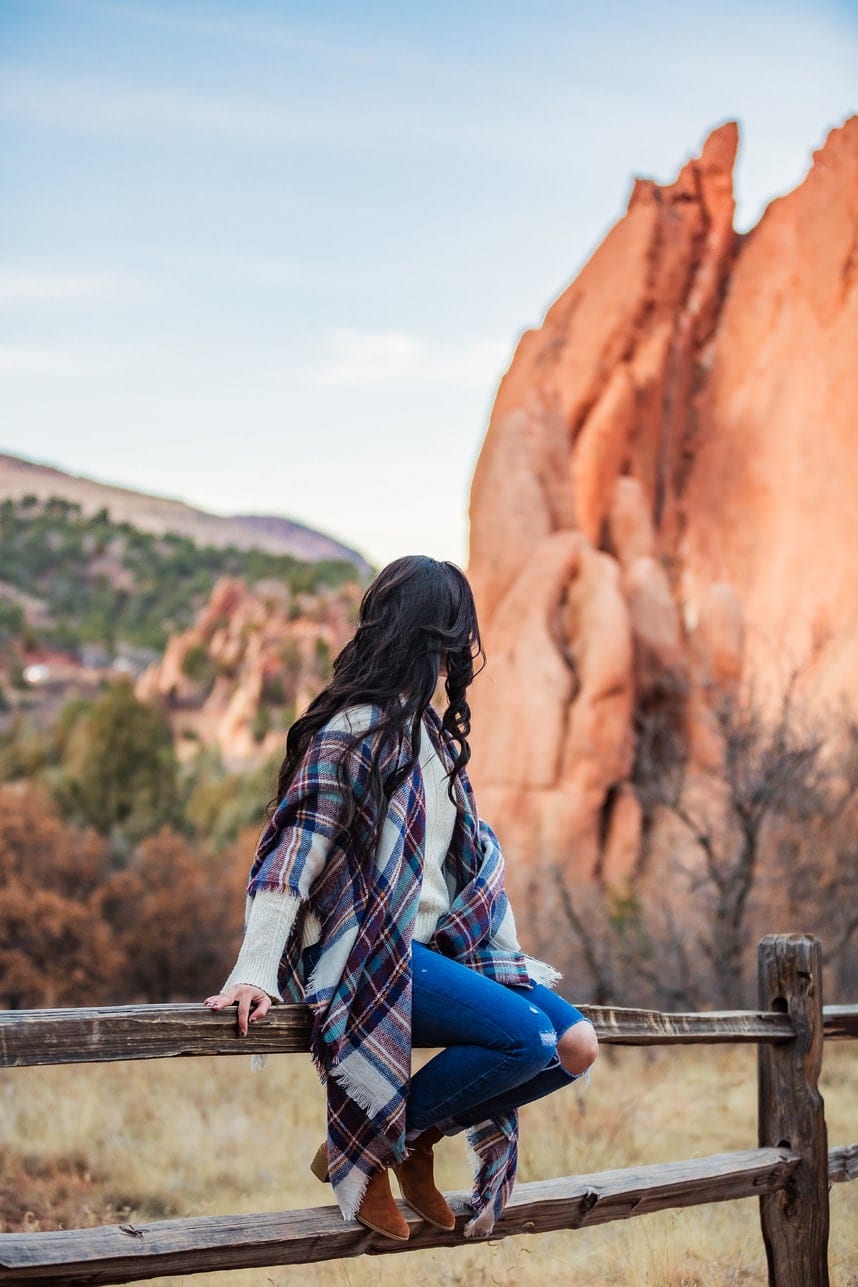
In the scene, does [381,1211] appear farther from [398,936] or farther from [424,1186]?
[398,936]

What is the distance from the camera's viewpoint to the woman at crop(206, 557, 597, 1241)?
2.81 metres

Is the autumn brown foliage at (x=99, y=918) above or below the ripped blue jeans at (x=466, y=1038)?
below

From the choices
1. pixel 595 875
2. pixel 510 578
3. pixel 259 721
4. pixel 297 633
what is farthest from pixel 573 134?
pixel 297 633

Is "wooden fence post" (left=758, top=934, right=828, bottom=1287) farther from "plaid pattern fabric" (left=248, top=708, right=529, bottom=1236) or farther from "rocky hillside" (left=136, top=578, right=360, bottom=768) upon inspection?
"rocky hillside" (left=136, top=578, right=360, bottom=768)

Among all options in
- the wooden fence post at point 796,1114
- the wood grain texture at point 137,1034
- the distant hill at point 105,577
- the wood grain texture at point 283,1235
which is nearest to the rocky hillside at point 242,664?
the distant hill at point 105,577

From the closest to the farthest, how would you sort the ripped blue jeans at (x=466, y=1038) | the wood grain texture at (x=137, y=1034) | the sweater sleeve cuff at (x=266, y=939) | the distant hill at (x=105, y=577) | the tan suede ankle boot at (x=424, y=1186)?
the wood grain texture at (x=137, y=1034)
the sweater sleeve cuff at (x=266, y=939)
the ripped blue jeans at (x=466, y=1038)
the tan suede ankle boot at (x=424, y=1186)
the distant hill at (x=105, y=577)

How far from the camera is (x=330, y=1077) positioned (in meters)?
2.82

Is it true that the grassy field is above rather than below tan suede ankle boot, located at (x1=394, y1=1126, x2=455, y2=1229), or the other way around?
below

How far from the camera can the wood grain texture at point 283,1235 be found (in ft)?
8.71

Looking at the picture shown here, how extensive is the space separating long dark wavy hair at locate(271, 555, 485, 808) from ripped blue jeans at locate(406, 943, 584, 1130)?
0.44m

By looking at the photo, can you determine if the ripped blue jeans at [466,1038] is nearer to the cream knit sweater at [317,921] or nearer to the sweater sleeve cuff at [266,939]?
the cream knit sweater at [317,921]

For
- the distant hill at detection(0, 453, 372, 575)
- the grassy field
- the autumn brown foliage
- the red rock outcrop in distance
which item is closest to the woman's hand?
the grassy field

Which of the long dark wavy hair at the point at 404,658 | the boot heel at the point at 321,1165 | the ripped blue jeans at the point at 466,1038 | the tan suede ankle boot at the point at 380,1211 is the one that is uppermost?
the long dark wavy hair at the point at 404,658

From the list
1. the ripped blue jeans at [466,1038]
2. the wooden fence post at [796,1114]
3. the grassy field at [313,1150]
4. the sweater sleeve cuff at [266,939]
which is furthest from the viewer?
the grassy field at [313,1150]
